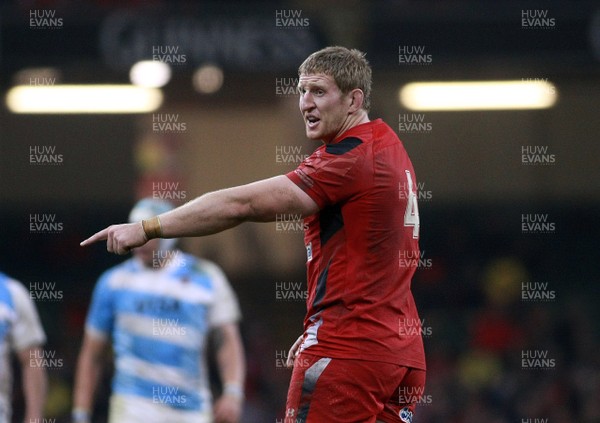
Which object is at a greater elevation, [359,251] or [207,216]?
[207,216]

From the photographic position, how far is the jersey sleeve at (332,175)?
480 centimetres

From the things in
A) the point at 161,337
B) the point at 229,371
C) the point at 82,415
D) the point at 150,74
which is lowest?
the point at 82,415

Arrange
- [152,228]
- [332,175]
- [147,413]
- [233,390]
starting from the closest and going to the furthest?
[152,228]
[332,175]
[147,413]
[233,390]

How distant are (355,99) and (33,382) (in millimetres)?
3707

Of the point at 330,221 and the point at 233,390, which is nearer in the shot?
the point at 330,221

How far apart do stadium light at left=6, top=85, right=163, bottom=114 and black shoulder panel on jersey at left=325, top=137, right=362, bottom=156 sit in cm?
761

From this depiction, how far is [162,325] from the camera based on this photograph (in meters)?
8.31

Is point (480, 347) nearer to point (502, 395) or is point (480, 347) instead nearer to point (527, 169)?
point (502, 395)

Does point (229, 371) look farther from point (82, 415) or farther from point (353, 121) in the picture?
point (353, 121)

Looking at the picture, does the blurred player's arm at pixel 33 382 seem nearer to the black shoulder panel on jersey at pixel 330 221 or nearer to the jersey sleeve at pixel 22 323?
the jersey sleeve at pixel 22 323

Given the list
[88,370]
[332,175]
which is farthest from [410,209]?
[88,370]

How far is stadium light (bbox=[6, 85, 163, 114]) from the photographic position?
12406 mm

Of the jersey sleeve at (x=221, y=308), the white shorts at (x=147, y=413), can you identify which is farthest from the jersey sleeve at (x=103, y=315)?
the jersey sleeve at (x=221, y=308)

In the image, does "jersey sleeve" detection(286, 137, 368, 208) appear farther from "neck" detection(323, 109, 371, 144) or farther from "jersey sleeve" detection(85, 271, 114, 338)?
"jersey sleeve" detection(85, 271, 114, 338)
